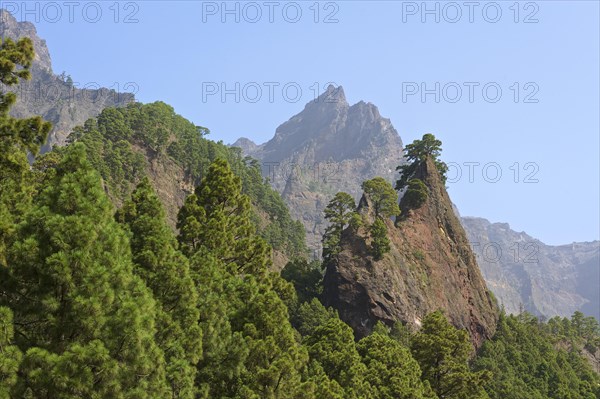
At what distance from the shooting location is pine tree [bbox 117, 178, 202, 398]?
19.9 metres

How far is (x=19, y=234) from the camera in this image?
15820mm

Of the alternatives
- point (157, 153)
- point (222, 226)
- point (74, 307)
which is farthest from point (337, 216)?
point (74, 307)

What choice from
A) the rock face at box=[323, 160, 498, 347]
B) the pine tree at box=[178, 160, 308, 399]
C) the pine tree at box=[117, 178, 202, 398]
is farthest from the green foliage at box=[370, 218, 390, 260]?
the pine tree at box=[117, 178, 202, 398]

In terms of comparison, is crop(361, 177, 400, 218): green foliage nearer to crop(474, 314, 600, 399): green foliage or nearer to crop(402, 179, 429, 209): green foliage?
crop(402, 179, 429, 209): green foliage

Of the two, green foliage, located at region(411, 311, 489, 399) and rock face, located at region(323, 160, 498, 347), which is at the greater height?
rock face, located at region(323, 160, 498, 347)

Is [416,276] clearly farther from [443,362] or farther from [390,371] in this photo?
[390,371]

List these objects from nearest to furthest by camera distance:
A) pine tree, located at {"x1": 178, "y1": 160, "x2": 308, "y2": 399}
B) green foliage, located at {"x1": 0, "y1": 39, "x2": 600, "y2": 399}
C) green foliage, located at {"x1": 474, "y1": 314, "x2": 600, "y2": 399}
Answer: green foliage, located at {"x1": 0, "y1": 39, "x2": 600, "y2": 399}
pine tree, located at {"x1": 178, "y1": 160, "x2": 308, "y2": 399}
green foliage, located at {"x1": 474, "y1": 314, "x2": 600, "y2": 399}

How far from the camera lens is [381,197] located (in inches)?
2921

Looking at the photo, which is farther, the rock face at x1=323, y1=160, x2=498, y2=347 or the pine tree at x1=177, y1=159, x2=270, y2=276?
the rock face at x1=323, y1=160, x2=498, y2=347

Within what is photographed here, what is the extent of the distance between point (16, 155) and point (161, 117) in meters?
110

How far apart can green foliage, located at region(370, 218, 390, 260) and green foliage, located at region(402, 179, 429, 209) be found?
15.4 metres

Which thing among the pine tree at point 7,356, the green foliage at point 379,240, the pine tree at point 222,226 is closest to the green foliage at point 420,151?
the green foliage at point 379,240

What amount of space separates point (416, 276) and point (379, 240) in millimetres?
10052

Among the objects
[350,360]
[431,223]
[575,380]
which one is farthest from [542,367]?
[350,360]
